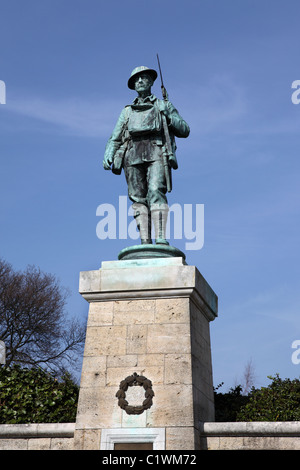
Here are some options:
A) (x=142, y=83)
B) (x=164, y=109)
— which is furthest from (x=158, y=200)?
(x=142, y=83)

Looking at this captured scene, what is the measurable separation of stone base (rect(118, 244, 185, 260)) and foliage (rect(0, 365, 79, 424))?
8.98 ft

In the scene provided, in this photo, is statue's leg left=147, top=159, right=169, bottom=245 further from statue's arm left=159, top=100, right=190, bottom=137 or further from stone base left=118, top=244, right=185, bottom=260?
statue's arm left=159, top=100, right=190, bottom=137

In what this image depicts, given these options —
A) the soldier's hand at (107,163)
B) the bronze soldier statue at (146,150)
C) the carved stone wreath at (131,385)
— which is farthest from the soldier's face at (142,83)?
the carved stone wreath at (131,385)

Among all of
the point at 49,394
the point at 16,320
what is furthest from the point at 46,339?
the point at 49,394

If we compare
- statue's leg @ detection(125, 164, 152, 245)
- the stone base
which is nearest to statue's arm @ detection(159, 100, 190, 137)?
statue's leg @ detection(125, 164, 152, 245)

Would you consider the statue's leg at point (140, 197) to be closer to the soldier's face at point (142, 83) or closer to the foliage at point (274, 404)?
the soldier's face at point (142, 83)

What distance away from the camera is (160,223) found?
334 inches

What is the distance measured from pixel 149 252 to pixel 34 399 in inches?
128

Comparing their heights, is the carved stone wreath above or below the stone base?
below

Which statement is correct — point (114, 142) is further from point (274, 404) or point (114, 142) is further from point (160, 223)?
point (274, 404)

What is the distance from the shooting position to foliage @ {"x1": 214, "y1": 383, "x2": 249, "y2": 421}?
9.51 m

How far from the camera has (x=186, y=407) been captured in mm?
7098
